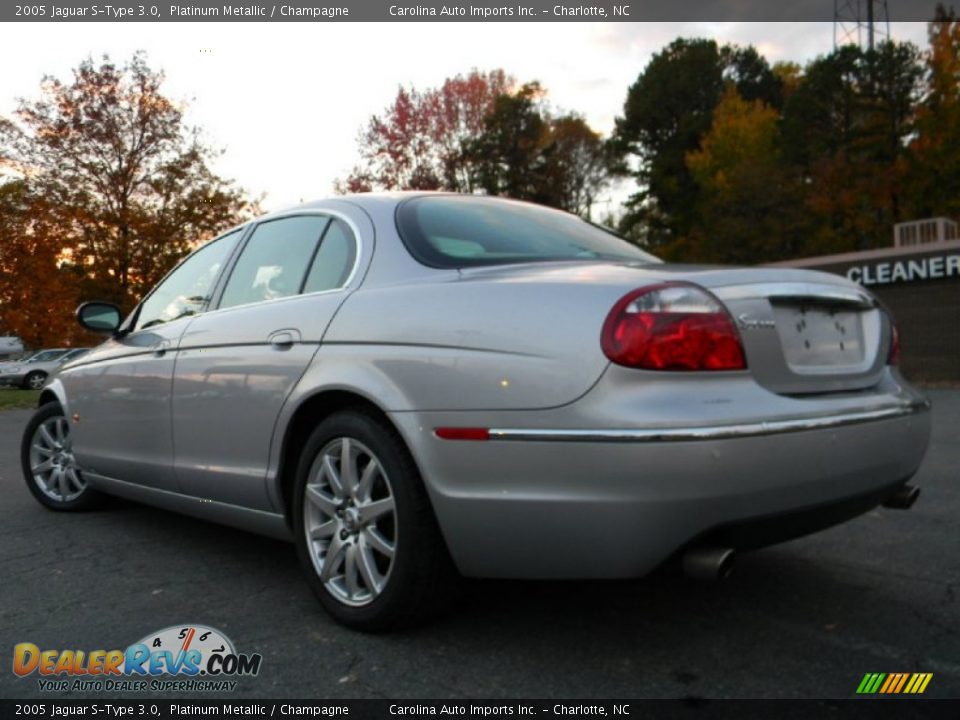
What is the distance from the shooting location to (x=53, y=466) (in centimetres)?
518

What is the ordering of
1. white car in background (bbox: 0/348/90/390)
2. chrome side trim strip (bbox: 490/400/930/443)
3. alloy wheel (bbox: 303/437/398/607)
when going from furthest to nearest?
1. white car in background (bbox: 0/348/90/390)
2. alloy wheel (bbox: 303/437/398/607)
3. chrome side trim strip (bbox: 490/400/930/443)

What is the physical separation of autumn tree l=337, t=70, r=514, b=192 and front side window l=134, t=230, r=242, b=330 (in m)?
28.6

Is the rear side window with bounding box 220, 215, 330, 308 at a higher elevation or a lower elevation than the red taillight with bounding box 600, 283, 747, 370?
higher

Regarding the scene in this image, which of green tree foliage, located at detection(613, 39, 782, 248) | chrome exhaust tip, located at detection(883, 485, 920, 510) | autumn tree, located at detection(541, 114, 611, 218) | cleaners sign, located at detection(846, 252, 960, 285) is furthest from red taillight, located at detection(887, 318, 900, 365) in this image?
green tree foliage, located at detection(613, 39, 782, 248)

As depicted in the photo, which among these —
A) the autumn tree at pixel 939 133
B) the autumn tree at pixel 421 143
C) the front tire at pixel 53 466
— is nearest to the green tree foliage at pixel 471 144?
the autumn tree at pixel 421 143

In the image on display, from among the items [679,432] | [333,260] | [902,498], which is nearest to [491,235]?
[333,260]

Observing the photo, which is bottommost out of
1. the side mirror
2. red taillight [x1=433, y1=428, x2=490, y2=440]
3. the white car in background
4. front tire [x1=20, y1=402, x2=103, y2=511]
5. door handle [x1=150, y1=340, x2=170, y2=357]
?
the white car in background

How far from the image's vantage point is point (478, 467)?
8.25 ft

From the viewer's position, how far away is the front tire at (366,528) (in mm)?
2686

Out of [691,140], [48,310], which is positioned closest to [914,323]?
[48,310]

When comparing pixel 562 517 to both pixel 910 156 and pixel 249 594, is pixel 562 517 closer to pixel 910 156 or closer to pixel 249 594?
pixel 249 594

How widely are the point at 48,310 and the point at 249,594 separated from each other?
85.6 feet

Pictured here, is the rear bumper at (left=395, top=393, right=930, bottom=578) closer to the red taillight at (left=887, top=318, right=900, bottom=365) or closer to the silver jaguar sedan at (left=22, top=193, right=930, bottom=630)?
the silver jaguar sedan at (left=22, top=193, right=930, bottom=630)

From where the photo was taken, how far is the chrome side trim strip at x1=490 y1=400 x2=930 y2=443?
2.26 meters
